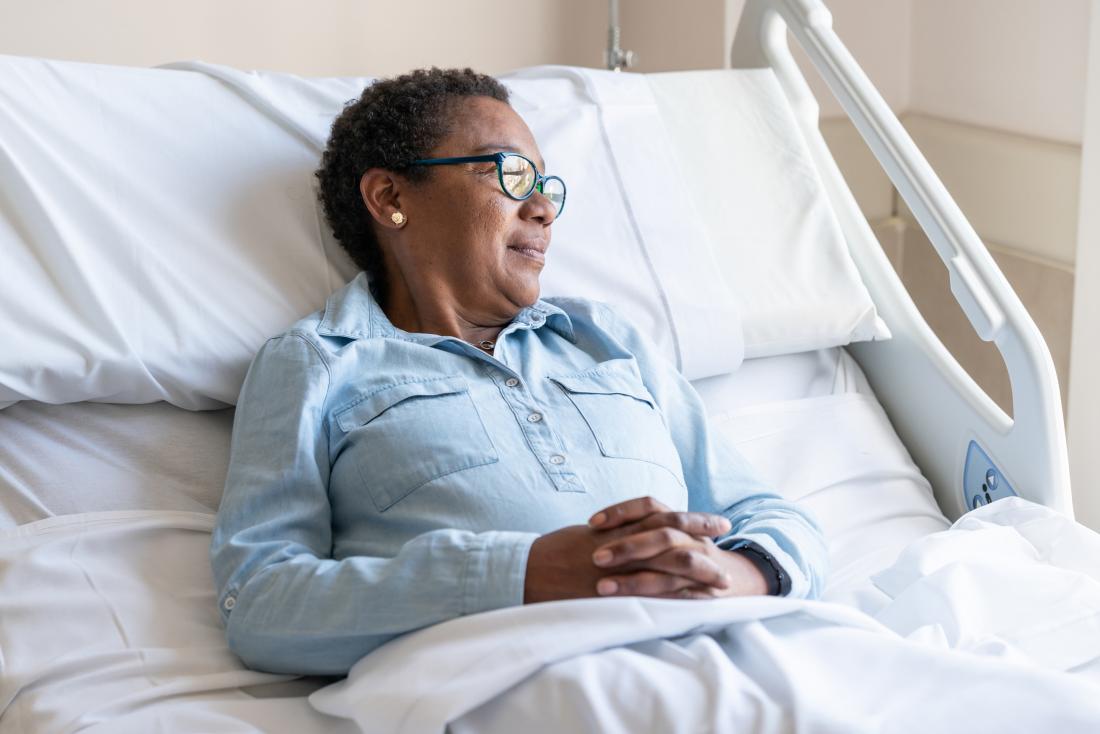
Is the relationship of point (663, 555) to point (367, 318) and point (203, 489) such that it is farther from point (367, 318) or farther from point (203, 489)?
point (203, 489)

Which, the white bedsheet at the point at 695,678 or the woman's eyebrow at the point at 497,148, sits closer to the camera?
the white bedsheet at the point at 695,678

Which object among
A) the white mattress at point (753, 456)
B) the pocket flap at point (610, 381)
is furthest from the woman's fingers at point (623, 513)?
the white mattress at point (753, 456)

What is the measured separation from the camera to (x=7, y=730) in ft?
4.35

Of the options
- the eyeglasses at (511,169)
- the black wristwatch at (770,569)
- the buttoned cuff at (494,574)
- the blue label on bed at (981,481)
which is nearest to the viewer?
the buttoned cuff at (494,574)

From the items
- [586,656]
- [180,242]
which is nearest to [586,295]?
[180,242]

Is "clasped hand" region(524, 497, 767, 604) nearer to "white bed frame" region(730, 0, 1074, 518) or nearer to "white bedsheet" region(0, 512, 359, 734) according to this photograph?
"white bedsheet" region(0, 512, 359, 734)

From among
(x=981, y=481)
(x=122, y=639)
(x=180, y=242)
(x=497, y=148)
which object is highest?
(x=497, y=148)

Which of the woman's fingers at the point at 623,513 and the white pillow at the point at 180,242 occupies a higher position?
the white pillow at the point at 180,242

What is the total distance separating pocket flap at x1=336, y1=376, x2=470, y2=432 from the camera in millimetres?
1542

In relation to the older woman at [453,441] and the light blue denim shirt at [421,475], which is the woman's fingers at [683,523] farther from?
the light blue denim shirt at [421,475]

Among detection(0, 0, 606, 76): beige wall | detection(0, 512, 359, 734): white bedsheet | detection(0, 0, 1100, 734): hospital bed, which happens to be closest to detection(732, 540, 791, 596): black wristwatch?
detection(0, 0, 1100, 734): hospital bed

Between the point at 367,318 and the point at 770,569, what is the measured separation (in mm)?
610

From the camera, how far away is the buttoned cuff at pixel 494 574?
1.29m

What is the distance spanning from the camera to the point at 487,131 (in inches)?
67.5
